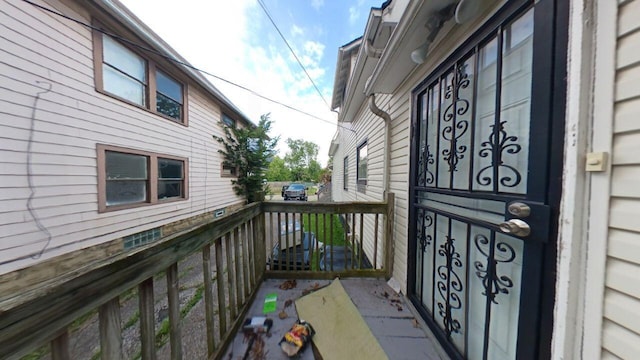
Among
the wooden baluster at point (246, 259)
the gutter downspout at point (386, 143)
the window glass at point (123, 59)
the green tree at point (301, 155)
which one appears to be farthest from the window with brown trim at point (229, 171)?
the green tree at point (301, 155)

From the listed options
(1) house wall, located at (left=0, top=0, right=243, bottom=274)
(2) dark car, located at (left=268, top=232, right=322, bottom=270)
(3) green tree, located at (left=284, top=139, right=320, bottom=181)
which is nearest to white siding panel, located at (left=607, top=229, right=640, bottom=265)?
(2) dark car, located at (left=268, top=232, right=322, bottom=270)

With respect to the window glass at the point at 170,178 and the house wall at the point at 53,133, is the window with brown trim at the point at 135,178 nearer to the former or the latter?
the window glass at the point at 170,178

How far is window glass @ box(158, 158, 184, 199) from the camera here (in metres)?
4.95

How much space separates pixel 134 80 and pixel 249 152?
4.10 m

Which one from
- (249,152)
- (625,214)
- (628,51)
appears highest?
(249,152)

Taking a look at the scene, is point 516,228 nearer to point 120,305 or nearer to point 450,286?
point 450,286

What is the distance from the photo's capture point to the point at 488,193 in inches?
48.9

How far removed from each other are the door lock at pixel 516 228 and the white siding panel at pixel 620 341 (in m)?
0.36

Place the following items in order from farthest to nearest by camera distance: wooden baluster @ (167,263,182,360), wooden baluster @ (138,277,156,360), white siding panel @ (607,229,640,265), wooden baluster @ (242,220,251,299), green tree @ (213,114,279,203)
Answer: green tree @ (213,114,279,203) < wooden baluster @ (242,220,251,299) < wooden baluster @ (167,263,182,360) < wooden baluster @ (138,277,156,360) < white siding panel @ (607,229,640,265)

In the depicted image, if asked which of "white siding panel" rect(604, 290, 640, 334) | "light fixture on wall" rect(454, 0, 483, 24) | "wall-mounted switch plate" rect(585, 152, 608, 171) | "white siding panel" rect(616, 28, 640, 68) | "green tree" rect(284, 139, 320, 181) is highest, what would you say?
"green tree" rect(284, 139, 320, 181)

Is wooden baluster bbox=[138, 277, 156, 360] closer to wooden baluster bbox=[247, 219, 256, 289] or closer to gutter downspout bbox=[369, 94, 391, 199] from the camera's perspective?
wooden baluster bbox=[247, 219, 256, 289]

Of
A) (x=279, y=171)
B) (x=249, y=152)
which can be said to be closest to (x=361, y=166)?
(x=249, y=152)

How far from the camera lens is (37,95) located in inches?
112

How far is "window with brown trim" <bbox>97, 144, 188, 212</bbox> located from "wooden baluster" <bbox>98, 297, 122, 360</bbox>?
4.12 metres
